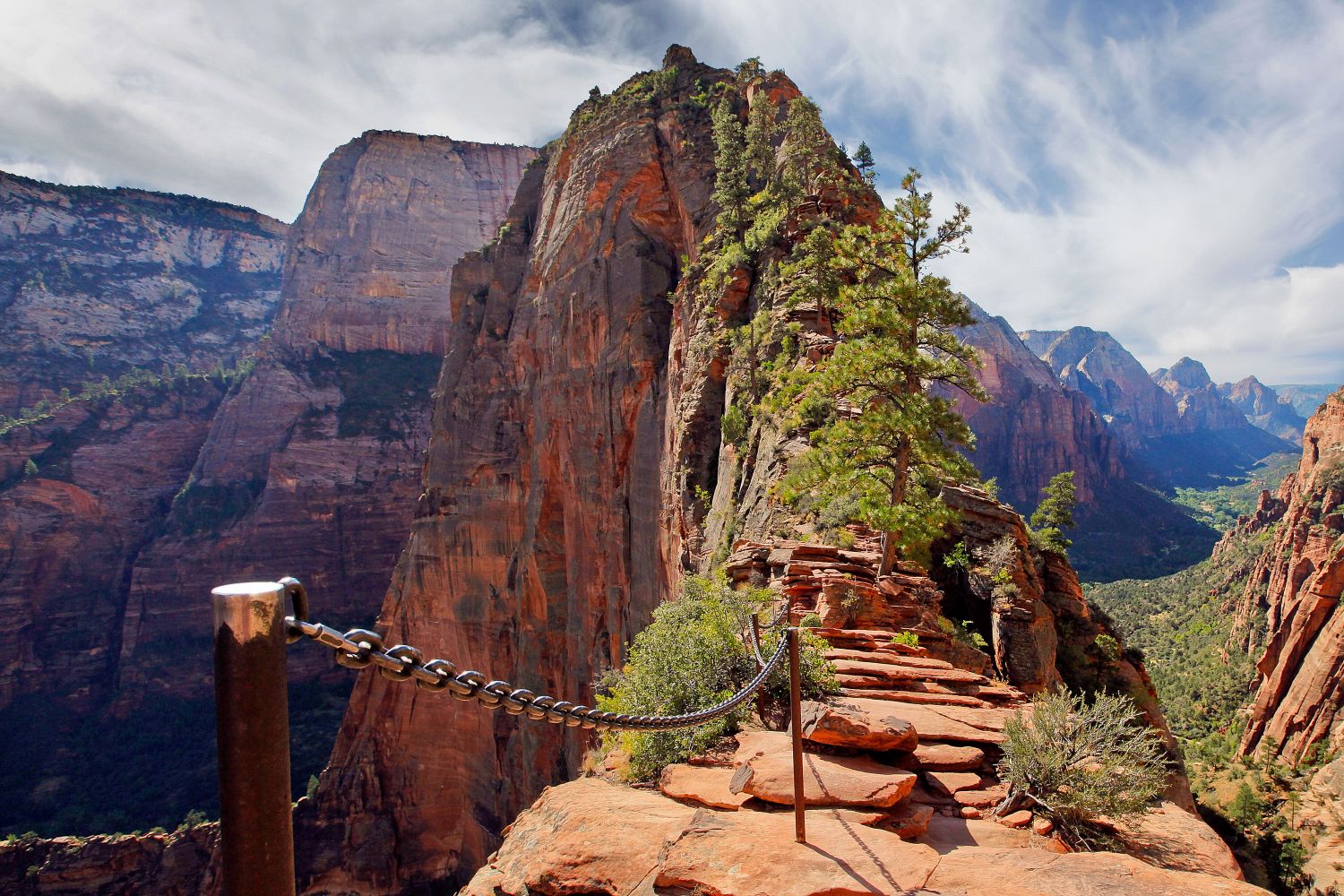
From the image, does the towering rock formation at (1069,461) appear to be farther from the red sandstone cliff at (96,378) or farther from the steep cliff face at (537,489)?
the red sandstone cliff at (96,378)

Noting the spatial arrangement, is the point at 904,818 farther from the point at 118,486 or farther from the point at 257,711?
the point at 118,486

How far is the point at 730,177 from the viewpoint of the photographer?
25.1 m

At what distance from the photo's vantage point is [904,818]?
16.2 ft

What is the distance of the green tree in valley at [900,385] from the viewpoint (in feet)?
36.4

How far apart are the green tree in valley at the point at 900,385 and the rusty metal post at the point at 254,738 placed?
31.2 ft

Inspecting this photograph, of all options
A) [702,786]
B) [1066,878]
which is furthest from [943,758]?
[702,786]

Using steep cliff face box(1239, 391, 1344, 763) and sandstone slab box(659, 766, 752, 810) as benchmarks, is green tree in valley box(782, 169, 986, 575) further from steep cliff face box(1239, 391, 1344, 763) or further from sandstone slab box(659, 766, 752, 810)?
steep cliff face box(1239, 391, 1344, 763)

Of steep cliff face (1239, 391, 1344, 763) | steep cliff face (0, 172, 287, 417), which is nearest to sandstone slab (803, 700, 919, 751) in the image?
steep cliff face (1239, 391, 1344, 763)

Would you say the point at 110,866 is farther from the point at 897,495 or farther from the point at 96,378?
the point at 96,378

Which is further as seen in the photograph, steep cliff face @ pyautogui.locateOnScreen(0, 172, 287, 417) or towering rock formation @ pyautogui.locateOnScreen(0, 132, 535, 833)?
steep cliff face @ pyautogui.locateOnScreen(0, 172, 287, 417)

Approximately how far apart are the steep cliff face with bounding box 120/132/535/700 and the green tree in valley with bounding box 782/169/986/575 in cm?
6531

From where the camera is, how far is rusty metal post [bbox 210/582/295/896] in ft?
7.06

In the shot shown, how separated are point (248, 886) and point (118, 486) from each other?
98.5 metres

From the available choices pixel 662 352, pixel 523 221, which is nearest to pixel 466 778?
pixel 662 352
